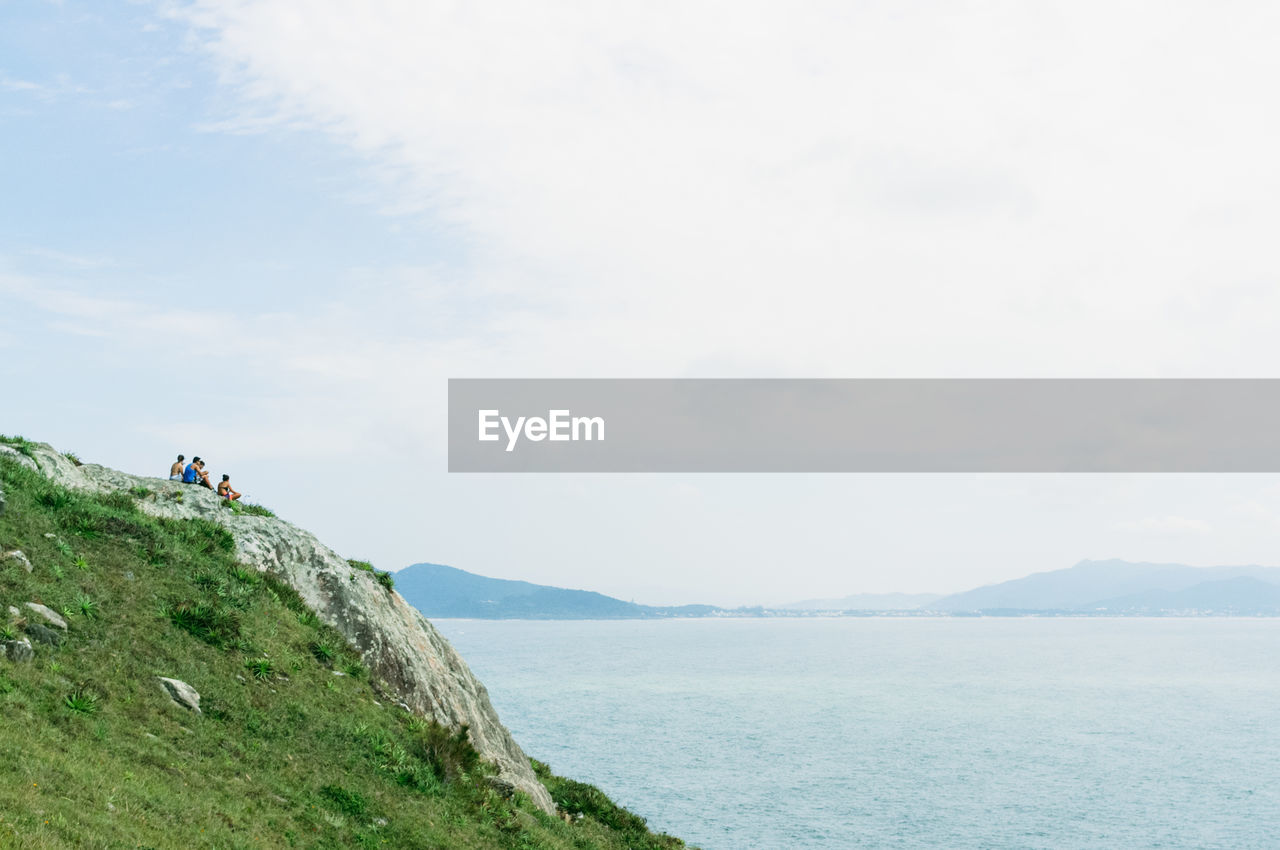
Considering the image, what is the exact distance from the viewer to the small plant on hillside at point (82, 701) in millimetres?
18453

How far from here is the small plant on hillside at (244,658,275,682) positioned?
953 inches

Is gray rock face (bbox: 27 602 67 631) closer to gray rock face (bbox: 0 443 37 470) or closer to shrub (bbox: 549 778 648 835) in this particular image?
gray rock face (bbox: 0 443 37 470)

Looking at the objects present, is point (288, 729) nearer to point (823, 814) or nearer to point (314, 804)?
point (314, 804)

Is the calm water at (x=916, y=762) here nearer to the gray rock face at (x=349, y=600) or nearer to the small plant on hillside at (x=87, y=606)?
the gray rock face at (x=349, y=600)

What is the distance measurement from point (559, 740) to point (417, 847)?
314 ft

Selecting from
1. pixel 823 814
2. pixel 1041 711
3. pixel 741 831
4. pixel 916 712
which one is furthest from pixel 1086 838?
pixel 1041 711

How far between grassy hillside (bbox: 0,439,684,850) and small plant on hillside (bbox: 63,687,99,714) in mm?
51

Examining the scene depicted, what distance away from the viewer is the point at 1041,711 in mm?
152500

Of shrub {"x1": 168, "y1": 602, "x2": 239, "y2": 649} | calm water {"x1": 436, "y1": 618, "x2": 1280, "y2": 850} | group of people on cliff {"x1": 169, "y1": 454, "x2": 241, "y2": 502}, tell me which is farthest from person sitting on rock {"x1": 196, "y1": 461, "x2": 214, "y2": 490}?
calm water {"x1": 436, "y1": 618, "x2": 1280, "y2": 850}

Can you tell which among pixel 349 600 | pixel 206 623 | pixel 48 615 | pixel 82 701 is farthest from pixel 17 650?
pixel 349 600

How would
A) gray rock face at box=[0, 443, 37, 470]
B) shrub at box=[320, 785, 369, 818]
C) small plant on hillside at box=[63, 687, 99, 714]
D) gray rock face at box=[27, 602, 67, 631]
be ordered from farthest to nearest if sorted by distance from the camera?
gray rock face at box=[0, 443, 37, 470], shrub at box=[320, 785, 369, 818], gray rock face at box=[27, 602, 67, 631], small plant on hillside at box=[63, 687, 99, 714]

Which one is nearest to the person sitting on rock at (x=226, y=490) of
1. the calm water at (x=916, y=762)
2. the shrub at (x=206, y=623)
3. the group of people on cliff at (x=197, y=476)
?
the group of people on cliff at (x=197, y=476)

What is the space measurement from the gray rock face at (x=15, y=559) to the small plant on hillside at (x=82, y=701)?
5.24m

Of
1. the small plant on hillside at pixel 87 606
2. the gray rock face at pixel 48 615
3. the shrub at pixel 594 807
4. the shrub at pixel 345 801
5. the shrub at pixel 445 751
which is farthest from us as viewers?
the shrub at pixel 594 807
